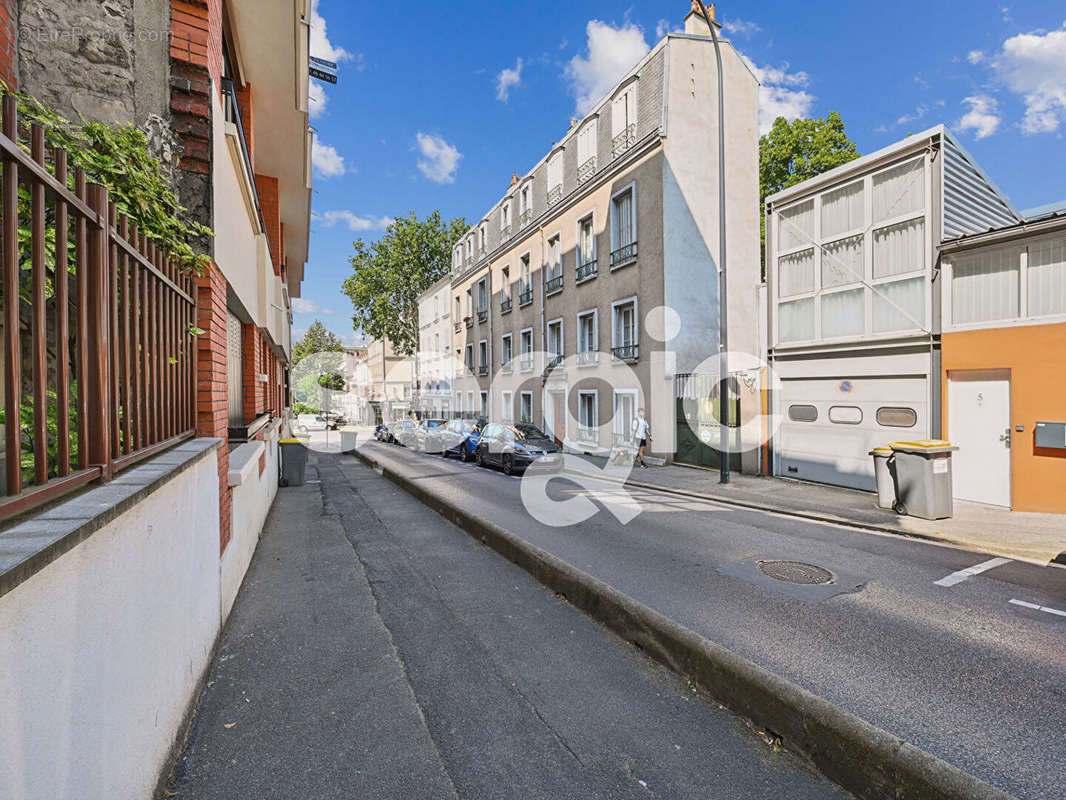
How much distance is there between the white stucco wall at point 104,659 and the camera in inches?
55.4

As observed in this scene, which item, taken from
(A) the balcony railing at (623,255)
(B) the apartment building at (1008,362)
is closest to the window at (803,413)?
(B) the apartment building at (1008,362)

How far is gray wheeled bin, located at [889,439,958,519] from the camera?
332 inches

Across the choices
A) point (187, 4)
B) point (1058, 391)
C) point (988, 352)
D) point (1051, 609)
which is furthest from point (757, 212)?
point (187, 4)

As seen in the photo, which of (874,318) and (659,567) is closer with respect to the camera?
(659,567)

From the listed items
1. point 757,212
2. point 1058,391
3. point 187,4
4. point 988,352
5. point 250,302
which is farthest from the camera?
point 757,212

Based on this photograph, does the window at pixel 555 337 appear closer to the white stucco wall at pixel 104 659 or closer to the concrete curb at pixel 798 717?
the concrete curb at pixel 798 717

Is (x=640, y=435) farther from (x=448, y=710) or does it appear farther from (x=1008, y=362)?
(x=448, y=710)

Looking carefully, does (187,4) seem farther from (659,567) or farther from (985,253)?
(985,253)

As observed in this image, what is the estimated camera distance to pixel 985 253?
9.32m

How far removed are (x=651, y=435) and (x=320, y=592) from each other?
1241cm

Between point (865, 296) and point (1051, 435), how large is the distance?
4.02 m

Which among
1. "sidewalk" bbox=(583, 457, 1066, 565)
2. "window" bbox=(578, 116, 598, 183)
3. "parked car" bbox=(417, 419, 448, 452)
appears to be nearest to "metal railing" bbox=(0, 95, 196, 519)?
"sidewalk" bbox=(583, 457, 1066, 565)

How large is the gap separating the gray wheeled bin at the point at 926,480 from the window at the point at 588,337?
11283 millimetres

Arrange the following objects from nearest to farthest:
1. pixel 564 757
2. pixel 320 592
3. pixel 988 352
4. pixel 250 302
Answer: pixel 564 757 < pixel 320 592 < pixel 250 302 < pixel 988 352
